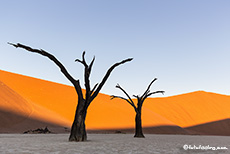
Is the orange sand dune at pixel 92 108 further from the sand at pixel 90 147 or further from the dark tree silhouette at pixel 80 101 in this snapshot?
the sand at pixel 90 147

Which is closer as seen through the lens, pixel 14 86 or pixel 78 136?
pixel 78 136

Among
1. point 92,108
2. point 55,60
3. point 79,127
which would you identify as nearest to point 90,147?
point 79,127

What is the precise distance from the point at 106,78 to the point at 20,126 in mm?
22206

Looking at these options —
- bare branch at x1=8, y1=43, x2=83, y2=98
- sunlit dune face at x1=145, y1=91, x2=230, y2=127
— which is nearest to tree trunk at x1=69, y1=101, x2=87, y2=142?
bare branch at x1=8, y1=43, x2=83, y2=98

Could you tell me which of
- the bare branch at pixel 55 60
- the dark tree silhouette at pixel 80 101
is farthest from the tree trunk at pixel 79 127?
the bare branch at pixel 55 60

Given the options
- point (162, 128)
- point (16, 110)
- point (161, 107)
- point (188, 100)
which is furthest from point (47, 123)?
point (188, 100)

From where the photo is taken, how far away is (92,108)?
52.4 meters

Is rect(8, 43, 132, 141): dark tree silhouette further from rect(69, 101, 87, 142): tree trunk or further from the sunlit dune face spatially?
the sunlit dune face

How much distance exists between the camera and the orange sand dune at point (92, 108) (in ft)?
139

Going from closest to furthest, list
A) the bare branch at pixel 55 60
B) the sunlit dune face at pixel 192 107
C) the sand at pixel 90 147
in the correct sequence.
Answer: the sand at pixel 90 147, the bare branch at pixel 55 60, the sunlit dune face at pixel 192 107

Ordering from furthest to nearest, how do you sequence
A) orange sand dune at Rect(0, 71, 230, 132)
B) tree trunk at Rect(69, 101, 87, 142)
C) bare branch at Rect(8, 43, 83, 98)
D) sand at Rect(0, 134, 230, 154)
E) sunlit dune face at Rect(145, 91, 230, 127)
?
sunlit dune face at Rect(145, 91, 230, 127)
orange sand dune at Rect(0, 71, 230, 132)
tree trunk at Rect(69, 101, 87, 142)
bare branch at Rect(8, 43, 83, 98)
sand at Rect(0, 134, 230, 154)

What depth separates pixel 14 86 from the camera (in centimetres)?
5094

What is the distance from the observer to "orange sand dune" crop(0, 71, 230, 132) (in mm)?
42375

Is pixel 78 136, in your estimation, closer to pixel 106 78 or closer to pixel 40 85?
pixel 106 78
